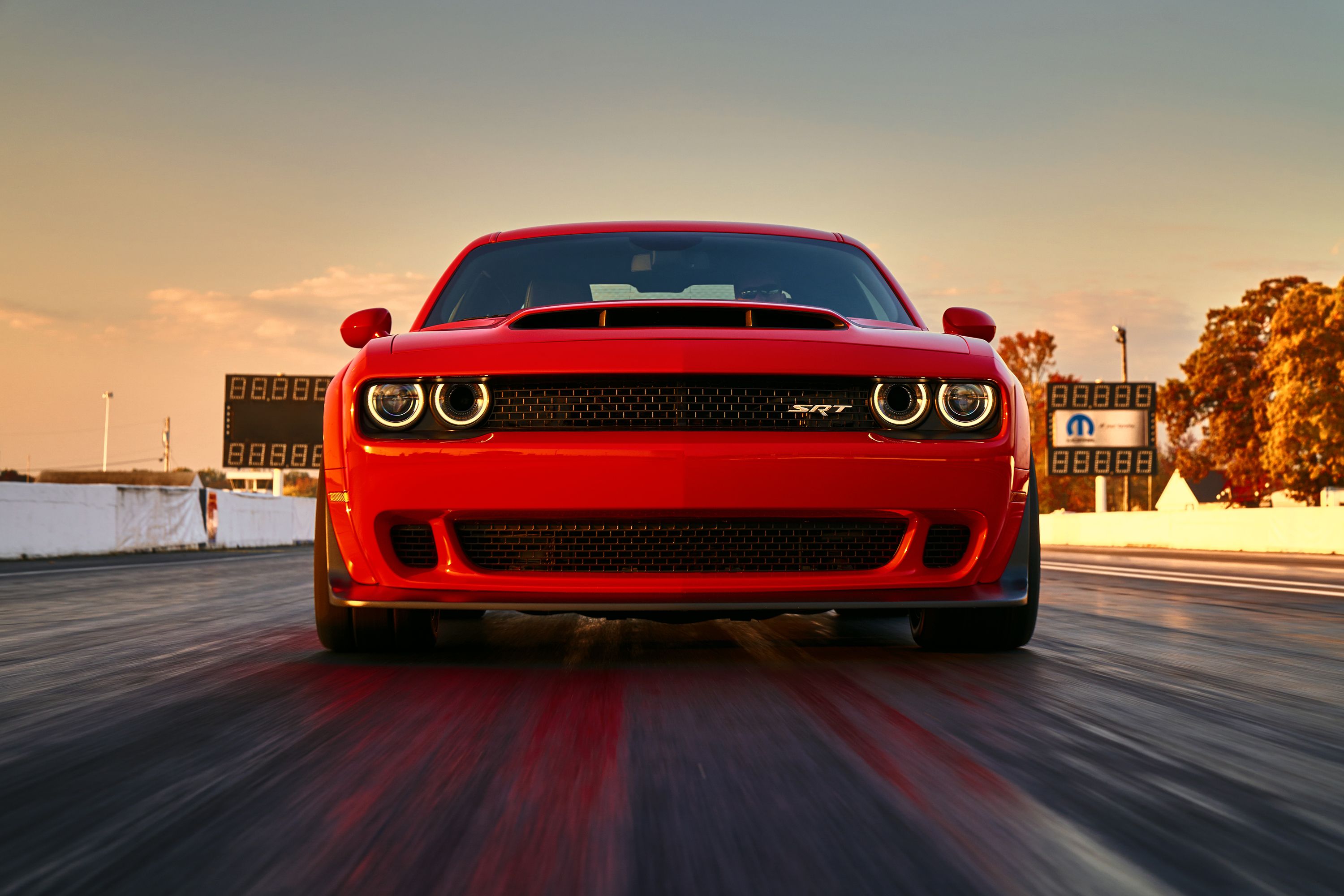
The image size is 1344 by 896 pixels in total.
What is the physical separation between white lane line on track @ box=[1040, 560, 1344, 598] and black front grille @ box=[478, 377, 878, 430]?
5.63m

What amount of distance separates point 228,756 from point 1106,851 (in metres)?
1.83

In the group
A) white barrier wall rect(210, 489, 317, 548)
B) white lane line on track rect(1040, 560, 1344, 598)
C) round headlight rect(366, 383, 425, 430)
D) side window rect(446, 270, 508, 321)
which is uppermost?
side window rect(446, 270, 508, 321)

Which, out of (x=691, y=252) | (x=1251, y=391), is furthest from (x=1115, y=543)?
(x=691, y=252)

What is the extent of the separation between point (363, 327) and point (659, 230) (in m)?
1.52

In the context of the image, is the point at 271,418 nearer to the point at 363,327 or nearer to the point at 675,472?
the point at 363,327

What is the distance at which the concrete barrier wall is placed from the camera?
23.8 metres

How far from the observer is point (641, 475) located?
3.58 m

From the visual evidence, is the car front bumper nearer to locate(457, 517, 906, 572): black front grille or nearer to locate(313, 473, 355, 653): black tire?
locate(457, 517, 906, 572): black front grille

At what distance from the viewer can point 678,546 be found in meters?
3.68

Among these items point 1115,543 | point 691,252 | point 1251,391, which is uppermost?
point 1251,391

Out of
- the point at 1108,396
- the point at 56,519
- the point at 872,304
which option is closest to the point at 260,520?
the point at 56,519

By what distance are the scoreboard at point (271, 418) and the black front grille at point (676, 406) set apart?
1400 inches

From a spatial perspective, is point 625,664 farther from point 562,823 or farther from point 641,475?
point 562,823

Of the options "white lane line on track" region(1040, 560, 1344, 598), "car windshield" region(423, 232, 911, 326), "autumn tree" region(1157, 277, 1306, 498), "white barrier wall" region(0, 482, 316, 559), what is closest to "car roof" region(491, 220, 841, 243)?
"car windshield" region(423, 232, 911, 326)
